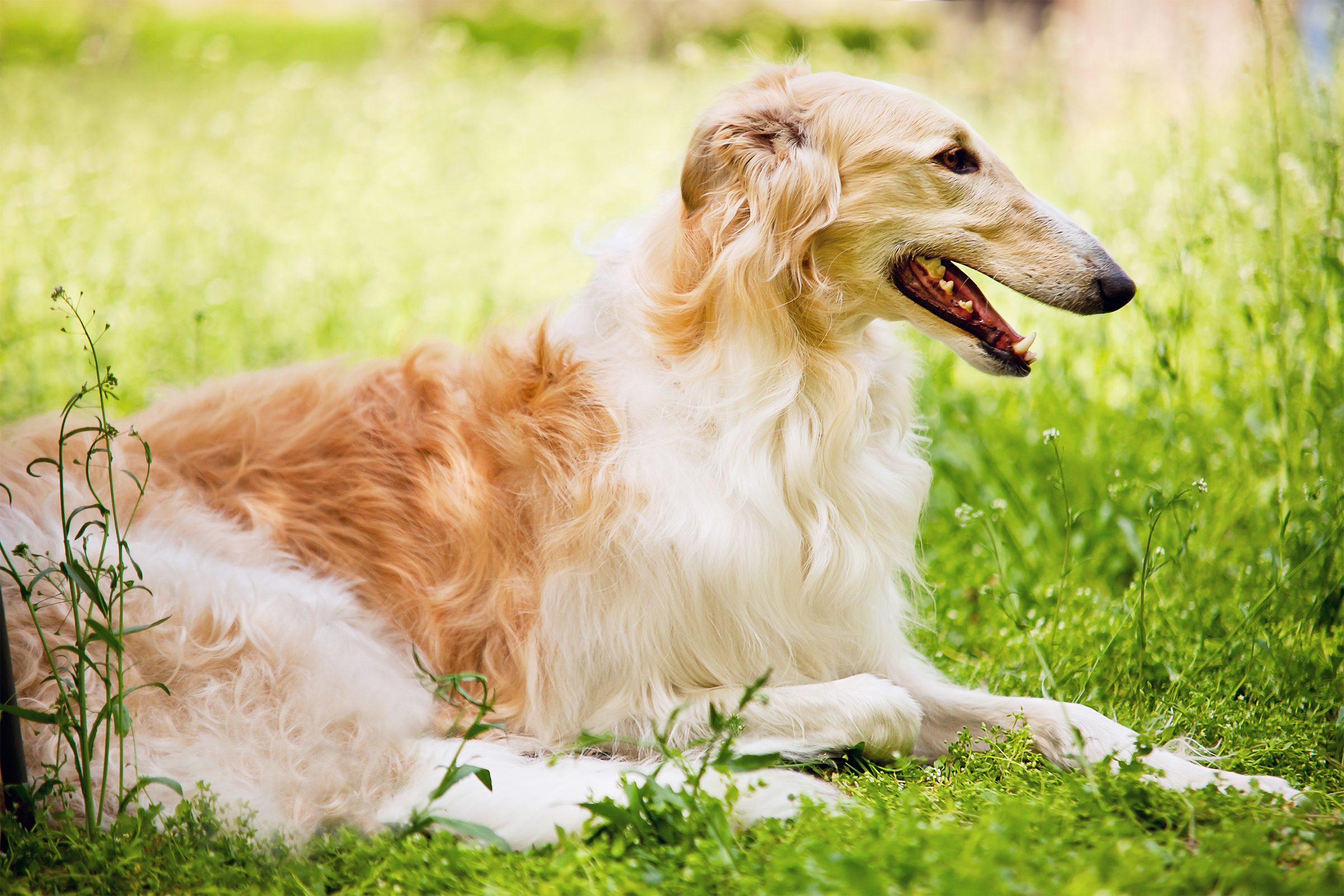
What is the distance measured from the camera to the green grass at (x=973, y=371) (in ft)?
7.27

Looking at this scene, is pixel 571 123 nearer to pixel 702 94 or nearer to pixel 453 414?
pixel 702 94

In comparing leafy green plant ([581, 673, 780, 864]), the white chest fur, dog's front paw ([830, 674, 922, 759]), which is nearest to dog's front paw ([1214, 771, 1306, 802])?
dog's front paw ([830, 674, 922, 759])

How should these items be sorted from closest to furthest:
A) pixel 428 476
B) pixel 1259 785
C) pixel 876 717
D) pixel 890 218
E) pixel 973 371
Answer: pixel 1259 785, pixel 876 717, pixel 890 218, pixel 428 476, pixel 973 371

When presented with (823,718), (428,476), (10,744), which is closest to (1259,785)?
(823,718)

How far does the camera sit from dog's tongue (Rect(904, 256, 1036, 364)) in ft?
9.13

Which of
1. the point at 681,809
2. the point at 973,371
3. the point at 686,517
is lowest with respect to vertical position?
the point at 681,809

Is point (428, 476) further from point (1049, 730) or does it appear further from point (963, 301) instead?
A: point (1049, 730)

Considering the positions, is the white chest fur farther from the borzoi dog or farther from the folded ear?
the folded ear

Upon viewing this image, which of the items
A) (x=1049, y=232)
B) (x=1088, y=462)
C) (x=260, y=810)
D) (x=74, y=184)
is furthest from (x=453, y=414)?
(x=74, y=184)

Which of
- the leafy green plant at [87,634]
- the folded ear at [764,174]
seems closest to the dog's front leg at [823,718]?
the folded ear at [764,174]

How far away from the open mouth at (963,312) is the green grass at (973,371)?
0.42 metres

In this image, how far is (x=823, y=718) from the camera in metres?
2.66

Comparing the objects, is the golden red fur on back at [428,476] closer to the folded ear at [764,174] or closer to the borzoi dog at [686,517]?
the borzoi dog at [686,517]

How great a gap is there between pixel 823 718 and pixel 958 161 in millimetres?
1502
